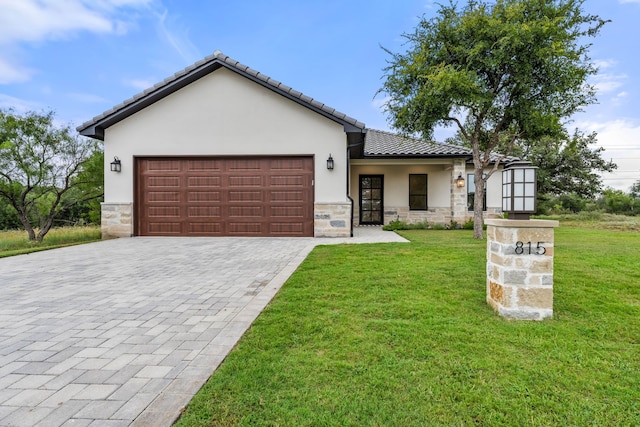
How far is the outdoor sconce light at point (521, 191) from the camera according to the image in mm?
2975

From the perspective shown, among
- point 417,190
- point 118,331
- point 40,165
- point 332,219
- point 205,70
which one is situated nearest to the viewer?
point 118,331

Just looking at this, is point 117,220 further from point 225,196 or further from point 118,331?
point 118,331

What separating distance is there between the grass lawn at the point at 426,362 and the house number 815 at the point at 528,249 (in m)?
0.62

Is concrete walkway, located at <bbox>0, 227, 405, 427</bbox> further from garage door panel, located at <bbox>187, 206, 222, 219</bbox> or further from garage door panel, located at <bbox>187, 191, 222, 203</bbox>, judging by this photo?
garage door panel, located at <bbox>187, 191, 222, 203</bbox>

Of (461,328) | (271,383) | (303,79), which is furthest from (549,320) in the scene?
(303,79)

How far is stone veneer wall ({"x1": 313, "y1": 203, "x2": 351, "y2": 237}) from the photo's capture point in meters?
9.34

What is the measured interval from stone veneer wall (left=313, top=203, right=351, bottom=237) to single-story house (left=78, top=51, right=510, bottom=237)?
0.10 feet

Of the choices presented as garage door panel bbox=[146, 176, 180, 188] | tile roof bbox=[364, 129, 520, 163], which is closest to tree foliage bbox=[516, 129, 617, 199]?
tile roof bbox=[364, 129, 520, 163]

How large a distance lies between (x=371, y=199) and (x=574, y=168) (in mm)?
16078

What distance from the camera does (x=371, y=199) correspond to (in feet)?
44.8

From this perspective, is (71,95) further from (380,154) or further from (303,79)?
(380,154)

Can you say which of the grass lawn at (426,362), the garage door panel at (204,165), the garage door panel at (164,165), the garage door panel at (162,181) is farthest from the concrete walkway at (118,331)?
the garage door panel at (164,165)

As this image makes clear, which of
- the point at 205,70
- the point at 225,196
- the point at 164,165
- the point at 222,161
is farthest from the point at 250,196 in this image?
the point at 205,70

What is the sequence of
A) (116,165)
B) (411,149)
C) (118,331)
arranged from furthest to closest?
1. (411,149)
2. (116,165)
3. (118,331)
